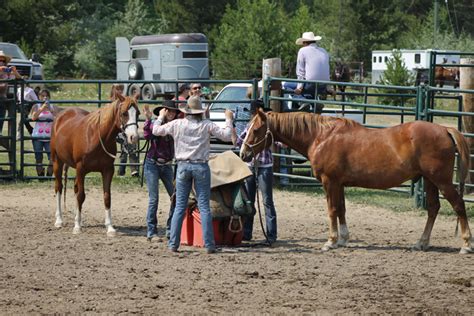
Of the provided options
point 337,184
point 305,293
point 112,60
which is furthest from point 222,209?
point 112,60

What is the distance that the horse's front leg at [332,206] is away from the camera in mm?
9836

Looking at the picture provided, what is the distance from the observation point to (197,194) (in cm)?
934

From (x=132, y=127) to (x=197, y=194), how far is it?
130 centimetres

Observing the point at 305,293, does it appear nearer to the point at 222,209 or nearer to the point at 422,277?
the point at 422,277

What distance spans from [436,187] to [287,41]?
3569 cm

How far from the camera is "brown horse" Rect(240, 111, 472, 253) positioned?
958 cm

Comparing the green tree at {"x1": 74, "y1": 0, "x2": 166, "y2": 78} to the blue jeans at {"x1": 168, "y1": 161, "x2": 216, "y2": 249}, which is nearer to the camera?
the blue jeans at {"x1": 168, "y1": 161, "x2": 216, "y2": 249}

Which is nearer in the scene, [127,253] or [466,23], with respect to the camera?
[127,253]

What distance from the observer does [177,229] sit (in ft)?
30.9

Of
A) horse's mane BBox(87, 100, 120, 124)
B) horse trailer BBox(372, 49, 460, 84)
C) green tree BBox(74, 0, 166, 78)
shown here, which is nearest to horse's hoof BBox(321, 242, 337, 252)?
horse's mane BBox(87, 100, 120, 124)

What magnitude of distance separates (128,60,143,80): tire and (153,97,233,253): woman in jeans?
2888 cm

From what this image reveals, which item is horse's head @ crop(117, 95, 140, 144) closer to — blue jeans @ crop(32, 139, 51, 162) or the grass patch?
the grass patch

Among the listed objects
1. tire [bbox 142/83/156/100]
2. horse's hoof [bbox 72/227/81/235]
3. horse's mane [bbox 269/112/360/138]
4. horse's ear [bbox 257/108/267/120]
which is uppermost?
horse's ear [bbox 257/108/267/120]

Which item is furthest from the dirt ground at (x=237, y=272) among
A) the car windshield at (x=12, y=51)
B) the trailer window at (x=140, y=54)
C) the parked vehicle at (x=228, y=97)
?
the trailer window at (x=140, y=54)
